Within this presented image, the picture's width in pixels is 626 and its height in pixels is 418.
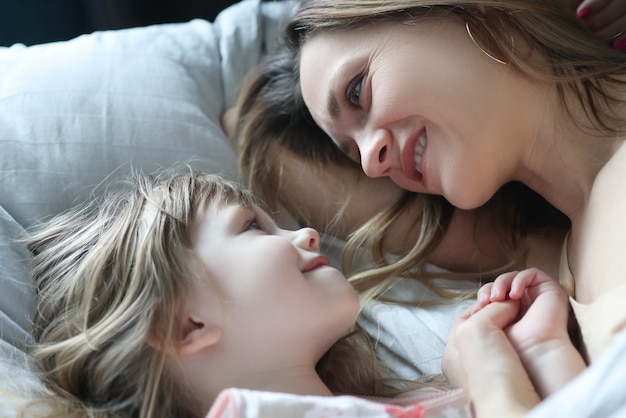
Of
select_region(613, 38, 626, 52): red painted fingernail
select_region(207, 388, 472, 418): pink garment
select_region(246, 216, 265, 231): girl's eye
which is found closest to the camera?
select_region(207, 388, 472, 418): pink garment

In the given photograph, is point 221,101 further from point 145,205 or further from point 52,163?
point 145,205

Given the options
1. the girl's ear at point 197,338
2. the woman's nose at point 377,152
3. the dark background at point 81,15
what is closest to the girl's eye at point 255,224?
the girl's ear at point 197,338

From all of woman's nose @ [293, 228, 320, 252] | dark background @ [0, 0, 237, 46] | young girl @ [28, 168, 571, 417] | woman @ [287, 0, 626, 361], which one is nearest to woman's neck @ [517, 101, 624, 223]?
woman @ [287, 0, 626, 361]

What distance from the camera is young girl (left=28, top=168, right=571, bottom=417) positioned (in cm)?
100

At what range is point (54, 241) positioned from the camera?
119 centimetres

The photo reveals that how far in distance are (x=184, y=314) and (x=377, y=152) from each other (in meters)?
0.45

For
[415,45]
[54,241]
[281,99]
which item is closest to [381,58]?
[415,45]

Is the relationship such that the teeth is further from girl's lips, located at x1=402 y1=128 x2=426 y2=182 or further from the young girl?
the young girl

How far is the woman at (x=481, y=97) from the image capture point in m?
1.23

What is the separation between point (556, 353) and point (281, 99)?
791 mm

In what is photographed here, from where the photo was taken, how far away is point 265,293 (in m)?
1.03

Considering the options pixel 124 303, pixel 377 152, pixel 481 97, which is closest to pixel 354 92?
pixel 377 152

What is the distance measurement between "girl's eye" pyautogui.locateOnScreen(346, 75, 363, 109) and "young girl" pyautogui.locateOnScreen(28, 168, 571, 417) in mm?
307

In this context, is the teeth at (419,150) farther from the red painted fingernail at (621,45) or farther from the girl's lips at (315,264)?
the red painted fingernail at (621,45)
